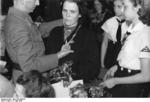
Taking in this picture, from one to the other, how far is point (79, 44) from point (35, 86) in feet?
2.60

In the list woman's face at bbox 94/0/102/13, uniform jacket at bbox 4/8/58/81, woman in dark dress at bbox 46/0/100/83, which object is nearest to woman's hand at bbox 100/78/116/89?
woman in dark dress at bbox 46/0/100/83

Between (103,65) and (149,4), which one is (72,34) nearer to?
(149,4)

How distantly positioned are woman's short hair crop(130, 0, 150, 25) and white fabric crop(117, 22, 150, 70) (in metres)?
0.04

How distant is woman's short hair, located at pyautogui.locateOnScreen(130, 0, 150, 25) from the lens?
7.47 feet

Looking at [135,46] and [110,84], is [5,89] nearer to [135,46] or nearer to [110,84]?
[110,84]

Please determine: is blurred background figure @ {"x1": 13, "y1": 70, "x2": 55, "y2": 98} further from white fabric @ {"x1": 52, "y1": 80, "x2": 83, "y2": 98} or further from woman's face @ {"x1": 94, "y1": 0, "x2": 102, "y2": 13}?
woman's face @ {"x1": 94, "y1": 0, "x2": 102, "y2": 13}

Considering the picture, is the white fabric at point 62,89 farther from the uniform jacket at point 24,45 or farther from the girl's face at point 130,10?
the girl's face at point 130,10

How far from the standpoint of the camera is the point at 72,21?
2.77 m

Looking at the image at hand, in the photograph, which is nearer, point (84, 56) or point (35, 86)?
point (35, 86)

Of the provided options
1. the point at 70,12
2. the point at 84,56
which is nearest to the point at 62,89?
the point at 84,56

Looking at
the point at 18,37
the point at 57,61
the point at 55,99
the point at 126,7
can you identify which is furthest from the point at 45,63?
the point at 126,7

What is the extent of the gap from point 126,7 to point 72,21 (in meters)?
0.59

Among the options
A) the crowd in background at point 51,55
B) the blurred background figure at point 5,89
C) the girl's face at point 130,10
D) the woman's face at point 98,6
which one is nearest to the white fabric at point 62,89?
the crowd in background at point 51,55

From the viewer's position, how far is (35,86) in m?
2.06
